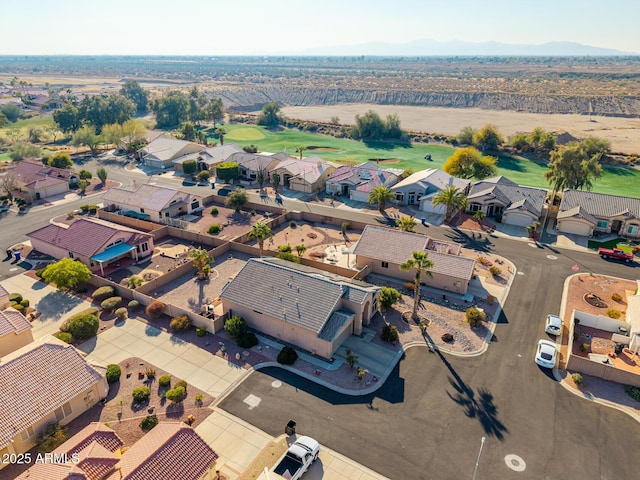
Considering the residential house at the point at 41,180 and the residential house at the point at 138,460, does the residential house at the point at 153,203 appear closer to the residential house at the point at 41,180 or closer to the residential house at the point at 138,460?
the residential house at the point at 41,180

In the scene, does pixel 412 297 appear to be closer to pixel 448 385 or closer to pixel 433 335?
pixel 433 335

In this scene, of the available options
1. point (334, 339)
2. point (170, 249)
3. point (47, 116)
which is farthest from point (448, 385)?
point (47, 116)

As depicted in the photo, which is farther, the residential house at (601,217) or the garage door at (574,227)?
the garage door at (574,227)

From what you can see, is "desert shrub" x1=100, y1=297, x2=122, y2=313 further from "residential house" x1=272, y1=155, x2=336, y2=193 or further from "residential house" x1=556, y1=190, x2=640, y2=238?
"residential house" x1=556, y1=190, x2=640, y2=238

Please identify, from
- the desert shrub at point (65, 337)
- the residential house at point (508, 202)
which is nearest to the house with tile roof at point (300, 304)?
the desert shrub at point (65, 337)

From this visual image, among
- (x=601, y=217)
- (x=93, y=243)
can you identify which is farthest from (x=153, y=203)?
(x=601, y=217)

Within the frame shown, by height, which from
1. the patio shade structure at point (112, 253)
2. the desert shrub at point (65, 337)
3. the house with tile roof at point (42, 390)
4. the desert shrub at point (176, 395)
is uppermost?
the house with tile roof at point (42, 390)
